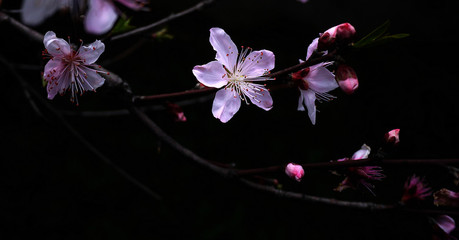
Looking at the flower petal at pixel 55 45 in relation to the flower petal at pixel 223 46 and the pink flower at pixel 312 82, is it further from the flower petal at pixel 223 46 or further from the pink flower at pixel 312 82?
the pink flower at pixel 312 82

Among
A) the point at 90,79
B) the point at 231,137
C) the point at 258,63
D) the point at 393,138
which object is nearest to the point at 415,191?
the point at 393,138

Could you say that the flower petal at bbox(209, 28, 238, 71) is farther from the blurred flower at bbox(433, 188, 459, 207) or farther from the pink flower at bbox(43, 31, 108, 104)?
the blurred flower at bbox(433, 188, 459, 207)

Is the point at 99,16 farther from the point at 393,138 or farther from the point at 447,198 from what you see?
the point at 447,198

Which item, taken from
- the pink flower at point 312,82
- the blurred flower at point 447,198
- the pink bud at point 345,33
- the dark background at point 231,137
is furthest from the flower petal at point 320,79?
the dark background at point 231,137

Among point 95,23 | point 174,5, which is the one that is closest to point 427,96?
point 174,5

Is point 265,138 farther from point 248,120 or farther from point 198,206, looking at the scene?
point 198,206

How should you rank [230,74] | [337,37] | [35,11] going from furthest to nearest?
1. [230,74]
2. [337,37]
3. [35,11]
